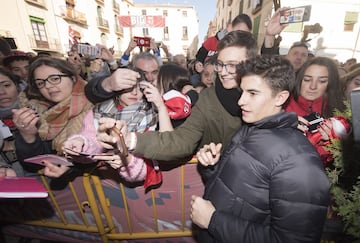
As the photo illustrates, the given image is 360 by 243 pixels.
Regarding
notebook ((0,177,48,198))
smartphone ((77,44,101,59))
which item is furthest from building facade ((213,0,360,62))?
notebook ((0,177,48,198))

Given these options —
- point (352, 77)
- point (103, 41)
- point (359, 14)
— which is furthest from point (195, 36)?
point (352, 77)

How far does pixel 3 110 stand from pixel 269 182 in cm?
279

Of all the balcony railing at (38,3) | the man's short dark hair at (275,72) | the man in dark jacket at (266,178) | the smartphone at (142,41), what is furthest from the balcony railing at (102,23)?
the man in dark jacket at (266,178)

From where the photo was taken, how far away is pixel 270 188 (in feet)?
3.34

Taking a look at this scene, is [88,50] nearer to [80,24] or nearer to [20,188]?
[20,188]

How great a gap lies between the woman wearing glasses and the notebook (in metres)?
0.30

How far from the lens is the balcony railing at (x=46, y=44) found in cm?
1481

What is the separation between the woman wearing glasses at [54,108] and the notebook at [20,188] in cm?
30

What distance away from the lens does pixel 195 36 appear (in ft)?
122

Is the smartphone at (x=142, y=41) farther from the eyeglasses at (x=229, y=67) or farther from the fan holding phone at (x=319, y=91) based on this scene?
the fan holding phone at (x=319, y=91)

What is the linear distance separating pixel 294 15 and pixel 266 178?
273cm

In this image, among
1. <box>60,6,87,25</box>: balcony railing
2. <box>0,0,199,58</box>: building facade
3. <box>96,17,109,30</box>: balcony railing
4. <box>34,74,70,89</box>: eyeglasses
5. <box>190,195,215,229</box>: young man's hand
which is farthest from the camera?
<box>96,17,109,30</box>: balcony railing

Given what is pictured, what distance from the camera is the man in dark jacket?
936 mm

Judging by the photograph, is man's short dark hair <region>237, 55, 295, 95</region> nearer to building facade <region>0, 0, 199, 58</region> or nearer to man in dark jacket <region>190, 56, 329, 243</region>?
man in dark jacket <region>190, 56, 329, 243</region>
